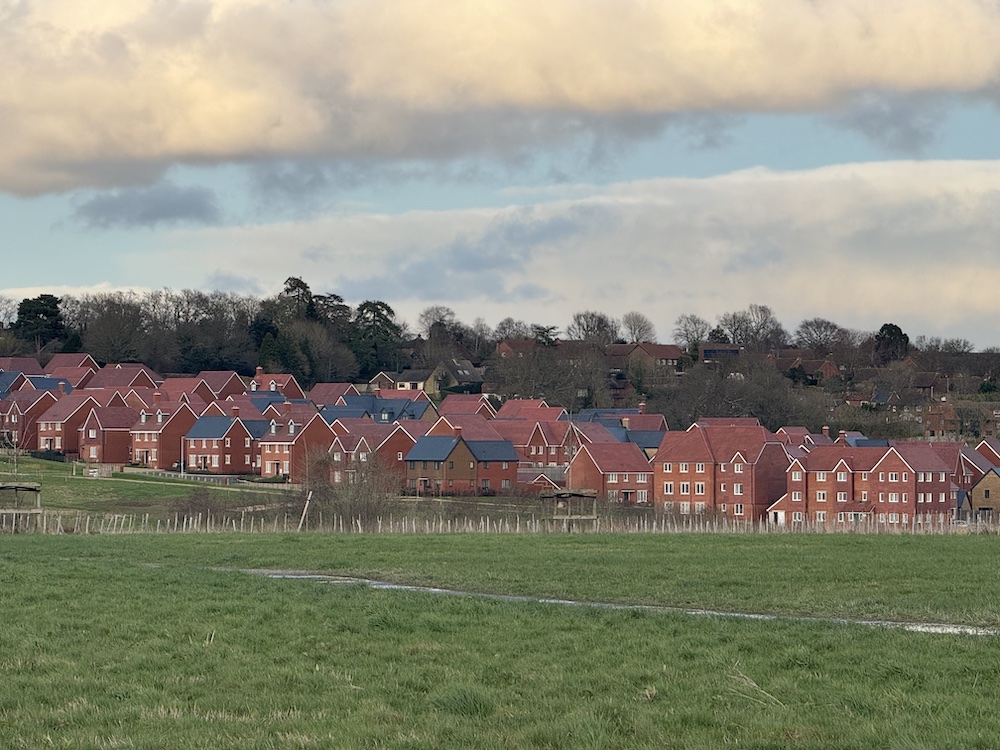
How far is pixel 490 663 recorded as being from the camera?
1409 centimetres

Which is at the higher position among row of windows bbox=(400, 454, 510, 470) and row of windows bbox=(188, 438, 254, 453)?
row of windows bbox=(188, 438, 254, 453)

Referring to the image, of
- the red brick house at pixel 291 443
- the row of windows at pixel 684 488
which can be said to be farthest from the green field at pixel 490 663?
the red brick house at pixel 291 443

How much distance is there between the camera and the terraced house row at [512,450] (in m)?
89.2

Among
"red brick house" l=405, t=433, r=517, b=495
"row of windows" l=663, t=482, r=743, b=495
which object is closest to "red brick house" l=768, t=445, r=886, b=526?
"row of windows" l=663, t=482, r=743, b=495

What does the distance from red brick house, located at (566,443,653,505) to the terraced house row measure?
105 mm

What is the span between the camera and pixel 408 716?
11539 mm

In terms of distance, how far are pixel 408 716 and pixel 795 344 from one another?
191667 mm

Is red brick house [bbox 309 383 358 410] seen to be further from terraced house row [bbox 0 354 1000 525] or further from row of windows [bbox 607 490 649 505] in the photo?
row of windows [bbox 607 490 649 505]

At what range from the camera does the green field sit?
10.9 metres

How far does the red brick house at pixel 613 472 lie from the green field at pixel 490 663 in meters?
70.0

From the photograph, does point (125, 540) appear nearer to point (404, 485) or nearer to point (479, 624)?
point (479, 624)

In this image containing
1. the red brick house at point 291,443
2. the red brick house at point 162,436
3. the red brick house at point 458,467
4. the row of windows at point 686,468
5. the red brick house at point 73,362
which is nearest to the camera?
the row of windows at point 686,468

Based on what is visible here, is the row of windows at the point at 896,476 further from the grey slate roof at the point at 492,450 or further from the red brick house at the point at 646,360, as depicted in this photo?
the red brick house at the point at 646,360

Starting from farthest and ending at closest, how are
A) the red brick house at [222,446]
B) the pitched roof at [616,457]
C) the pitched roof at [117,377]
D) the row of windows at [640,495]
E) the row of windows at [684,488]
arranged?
the pitched roof at [117,377] → the red brick house at [222,446] → the pitched roof at [616,457] → the row of windows at [640,495] → the row of windows at [684,488]
